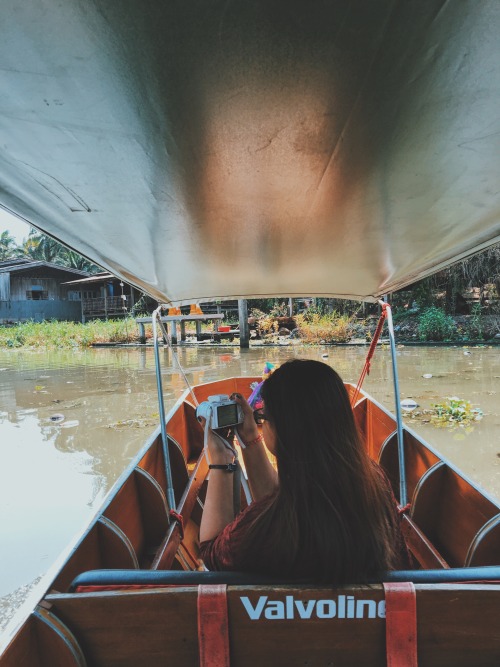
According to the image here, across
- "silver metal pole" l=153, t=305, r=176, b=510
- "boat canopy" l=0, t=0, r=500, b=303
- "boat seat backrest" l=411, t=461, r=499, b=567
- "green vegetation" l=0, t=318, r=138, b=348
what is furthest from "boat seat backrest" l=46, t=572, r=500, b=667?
"green vegetation" l=0, t=318, r=138, b=348

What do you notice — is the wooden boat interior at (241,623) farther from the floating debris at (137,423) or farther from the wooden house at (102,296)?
the wooden house at (102,296)

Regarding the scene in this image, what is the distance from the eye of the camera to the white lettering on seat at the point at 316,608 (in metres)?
1.02

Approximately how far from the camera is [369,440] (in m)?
4.02

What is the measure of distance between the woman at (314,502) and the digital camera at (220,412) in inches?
10.7

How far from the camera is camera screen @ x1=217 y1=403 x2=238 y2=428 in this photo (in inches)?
54.5

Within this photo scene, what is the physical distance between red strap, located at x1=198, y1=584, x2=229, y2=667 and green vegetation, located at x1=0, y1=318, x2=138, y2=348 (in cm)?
2126

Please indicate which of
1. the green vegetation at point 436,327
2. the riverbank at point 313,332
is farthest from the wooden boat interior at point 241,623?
the green vegetation at point 436,327

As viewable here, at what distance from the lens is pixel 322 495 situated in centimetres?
102

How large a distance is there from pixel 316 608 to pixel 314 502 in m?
0.26

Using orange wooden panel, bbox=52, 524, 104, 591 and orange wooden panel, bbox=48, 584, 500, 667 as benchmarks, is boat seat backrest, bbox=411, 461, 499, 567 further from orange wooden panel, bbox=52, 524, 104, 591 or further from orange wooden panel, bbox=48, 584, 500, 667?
orange wooden panel, bbox=52, 524, 104, 591

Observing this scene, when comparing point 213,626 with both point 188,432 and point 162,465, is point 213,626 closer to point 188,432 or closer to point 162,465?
point 162,465

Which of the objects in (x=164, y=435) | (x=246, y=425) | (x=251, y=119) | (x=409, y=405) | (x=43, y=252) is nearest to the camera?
(x=251, y=119)

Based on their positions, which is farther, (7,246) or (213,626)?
(7,246)

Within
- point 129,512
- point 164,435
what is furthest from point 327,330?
point 129,512
